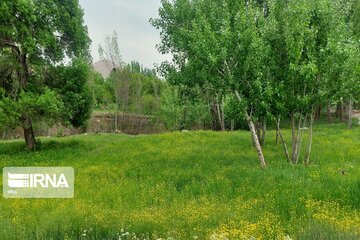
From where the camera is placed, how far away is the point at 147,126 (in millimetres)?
41062

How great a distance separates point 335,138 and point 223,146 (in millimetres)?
7961

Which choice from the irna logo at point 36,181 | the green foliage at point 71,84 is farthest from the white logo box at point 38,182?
the green foliage at point 71,84

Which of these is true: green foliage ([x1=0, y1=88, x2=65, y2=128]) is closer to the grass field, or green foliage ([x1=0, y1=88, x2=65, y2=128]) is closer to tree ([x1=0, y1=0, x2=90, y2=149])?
tree ([x1=0, y1=0, x2=90, y2=149])

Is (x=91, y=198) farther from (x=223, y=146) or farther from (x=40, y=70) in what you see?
(x=40, y=70)

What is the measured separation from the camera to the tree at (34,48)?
1823cm

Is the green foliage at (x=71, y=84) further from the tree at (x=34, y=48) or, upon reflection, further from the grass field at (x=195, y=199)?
the grass field at (x=195, y=199)

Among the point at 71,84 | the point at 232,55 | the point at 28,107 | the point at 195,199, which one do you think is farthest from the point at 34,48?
the point at 195,199

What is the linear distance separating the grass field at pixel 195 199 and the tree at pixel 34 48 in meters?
2.98

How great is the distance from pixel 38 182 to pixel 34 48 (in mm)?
9376

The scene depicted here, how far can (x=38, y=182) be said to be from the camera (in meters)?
12.8

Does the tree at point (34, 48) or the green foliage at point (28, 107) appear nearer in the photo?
the green foliage at point (28, 107)

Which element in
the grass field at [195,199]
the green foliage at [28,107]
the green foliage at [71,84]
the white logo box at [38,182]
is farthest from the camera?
the green foliage at [71,84]

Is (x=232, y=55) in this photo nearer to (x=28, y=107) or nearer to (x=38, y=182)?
(x=38, y=182)

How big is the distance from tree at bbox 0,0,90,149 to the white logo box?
4.24 metres
